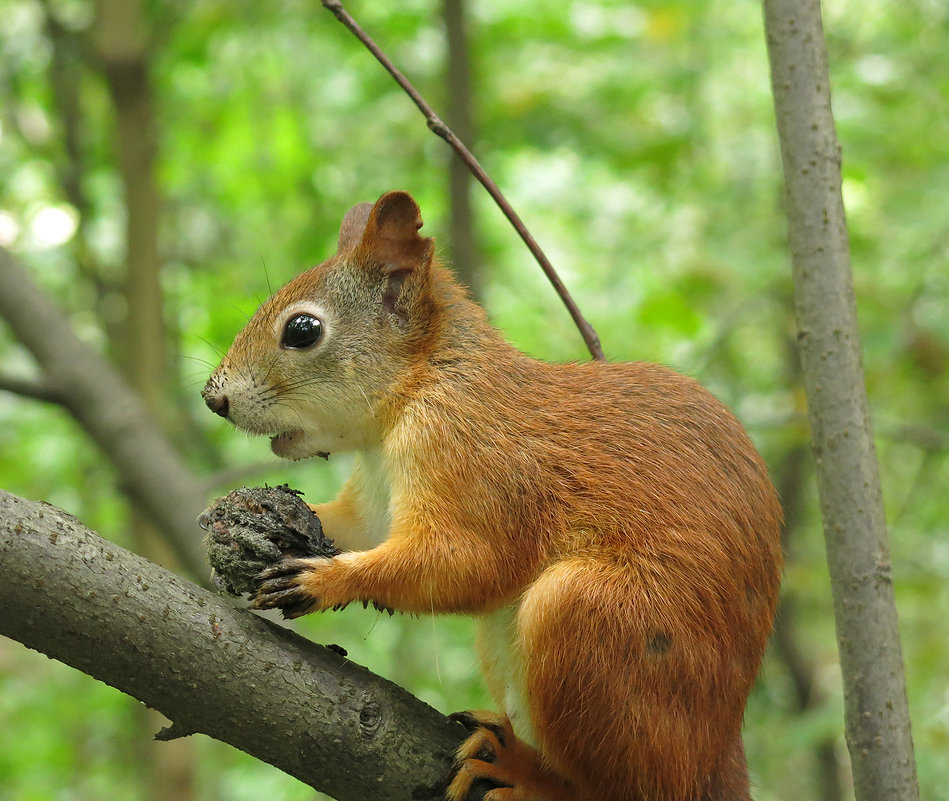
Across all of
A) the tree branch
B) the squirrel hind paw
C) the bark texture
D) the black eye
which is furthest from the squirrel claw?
the tree branch

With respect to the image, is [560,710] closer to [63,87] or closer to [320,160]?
[320,160]

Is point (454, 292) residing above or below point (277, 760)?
above

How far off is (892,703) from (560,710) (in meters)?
0.88

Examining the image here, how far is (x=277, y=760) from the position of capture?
7.02 feet

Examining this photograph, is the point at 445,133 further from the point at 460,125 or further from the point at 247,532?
the point at 460,125

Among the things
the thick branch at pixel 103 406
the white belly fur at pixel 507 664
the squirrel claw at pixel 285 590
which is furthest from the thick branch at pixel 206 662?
the thick branch at pixel 103 406

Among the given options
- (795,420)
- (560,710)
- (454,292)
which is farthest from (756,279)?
(560,710)

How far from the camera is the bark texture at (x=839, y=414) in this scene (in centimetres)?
262

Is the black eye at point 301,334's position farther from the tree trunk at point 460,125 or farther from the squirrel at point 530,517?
the tree trunk at point 460,125

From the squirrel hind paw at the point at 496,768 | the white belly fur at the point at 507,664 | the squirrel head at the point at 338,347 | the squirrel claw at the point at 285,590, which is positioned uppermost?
the squirrel head at the point at 338,347

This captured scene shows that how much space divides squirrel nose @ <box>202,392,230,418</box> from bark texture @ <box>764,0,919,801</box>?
1.63 meters

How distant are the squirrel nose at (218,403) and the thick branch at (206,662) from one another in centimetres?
84

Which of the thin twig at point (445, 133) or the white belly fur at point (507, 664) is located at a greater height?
the thin twig at point (445, 133)

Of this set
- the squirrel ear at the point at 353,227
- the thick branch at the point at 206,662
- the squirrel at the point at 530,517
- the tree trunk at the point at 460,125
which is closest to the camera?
the thick branch at the point at 206,662
